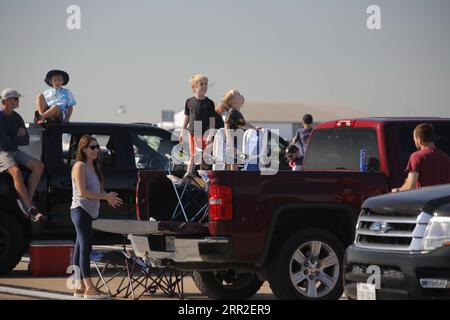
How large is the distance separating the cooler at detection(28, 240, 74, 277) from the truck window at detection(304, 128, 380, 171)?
3.45 metres

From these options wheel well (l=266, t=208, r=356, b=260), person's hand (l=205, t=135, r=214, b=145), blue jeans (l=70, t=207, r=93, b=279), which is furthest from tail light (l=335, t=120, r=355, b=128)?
blue jeans (l=70, t=207, r=93, b=279)

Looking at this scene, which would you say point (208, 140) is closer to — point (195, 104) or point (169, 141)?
point (195, 104)

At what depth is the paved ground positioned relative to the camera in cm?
1233

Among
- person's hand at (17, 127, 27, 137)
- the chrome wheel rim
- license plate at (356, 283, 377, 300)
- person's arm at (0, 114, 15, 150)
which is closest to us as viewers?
license plate at (356, 283, 377, 300)

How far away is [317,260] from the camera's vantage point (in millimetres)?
11133

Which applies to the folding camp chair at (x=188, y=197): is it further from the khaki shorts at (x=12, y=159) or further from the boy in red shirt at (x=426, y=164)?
the khaki shorts at (x=12, y=159)

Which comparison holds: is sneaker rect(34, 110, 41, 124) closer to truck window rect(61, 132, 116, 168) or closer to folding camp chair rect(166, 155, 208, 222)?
truck window rect(61, 132, 116, 168)

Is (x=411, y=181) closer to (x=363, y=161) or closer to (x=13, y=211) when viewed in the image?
(x=363, y=161)

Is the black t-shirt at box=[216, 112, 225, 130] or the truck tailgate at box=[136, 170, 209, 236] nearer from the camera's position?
the truck tailgate at box=[136, 170, 209, 236]

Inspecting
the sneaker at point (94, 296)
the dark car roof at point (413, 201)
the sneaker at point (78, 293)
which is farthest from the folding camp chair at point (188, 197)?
the dark car roof at point (413, 201)

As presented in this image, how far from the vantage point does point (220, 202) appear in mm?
10680

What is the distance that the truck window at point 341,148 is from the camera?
39.0 ft
